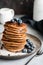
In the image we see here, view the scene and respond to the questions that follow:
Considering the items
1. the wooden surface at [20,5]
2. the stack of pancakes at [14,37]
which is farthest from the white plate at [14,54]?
the wooden surface at [20,5]

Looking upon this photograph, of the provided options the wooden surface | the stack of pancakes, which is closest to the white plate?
the stack of pancakes

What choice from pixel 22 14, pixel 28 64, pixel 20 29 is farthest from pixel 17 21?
pixel 22 14

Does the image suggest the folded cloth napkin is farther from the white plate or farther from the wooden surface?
the wooden surface

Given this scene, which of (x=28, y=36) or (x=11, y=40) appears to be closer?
(x=11, y=40)

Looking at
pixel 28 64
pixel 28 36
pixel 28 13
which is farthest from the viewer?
pixel 28 13

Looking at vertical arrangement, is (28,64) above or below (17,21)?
below

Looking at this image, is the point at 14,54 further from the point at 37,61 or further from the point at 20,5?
the point at 20,5

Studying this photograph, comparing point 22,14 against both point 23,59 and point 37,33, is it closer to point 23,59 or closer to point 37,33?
point 37,33

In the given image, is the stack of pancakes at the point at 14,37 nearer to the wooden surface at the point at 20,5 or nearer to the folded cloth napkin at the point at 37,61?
the folded cloth napkin at the point at 37,61
